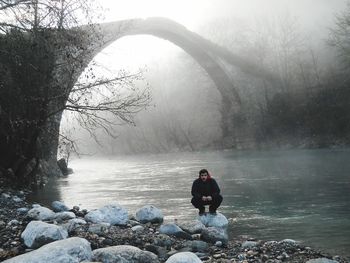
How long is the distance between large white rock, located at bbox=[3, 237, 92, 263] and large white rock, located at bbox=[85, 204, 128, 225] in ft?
8.40

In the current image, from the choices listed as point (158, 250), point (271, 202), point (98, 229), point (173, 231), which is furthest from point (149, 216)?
point (271, 202)

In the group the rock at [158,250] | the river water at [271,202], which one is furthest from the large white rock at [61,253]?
the river water at [271,202]

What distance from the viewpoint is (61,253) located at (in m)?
4.13

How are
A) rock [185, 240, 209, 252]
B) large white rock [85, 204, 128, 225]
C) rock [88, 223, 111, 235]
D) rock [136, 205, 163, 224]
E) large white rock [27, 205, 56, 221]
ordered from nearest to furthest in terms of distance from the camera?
rock [185, 240, 209, 252] < rock [88, 223, 111, 235] < large white rock [27, 205, 56, 221] < large white rock [85, 204, 128, 225] < rock [136, 205, 163, 224]

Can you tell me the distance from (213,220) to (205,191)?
0.52 m

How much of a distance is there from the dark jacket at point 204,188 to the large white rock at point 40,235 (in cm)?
276

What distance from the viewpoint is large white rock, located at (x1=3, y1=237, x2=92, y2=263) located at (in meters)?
4.02

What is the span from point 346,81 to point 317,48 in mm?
8967

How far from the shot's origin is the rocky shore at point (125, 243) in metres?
4.34

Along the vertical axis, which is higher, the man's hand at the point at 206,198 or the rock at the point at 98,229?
the man's hand at the point at 206,198

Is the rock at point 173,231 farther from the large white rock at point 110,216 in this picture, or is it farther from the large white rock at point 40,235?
the large white rock at point 40,235

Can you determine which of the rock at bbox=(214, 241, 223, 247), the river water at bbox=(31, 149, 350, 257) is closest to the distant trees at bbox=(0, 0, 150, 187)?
the river water at bbox=(31, 149, 350, 257)

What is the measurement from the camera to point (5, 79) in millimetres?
10859

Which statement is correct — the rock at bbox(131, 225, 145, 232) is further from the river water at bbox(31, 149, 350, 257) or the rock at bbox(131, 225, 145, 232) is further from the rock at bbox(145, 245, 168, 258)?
the river water at bbox(31, 149, 350, 257)
